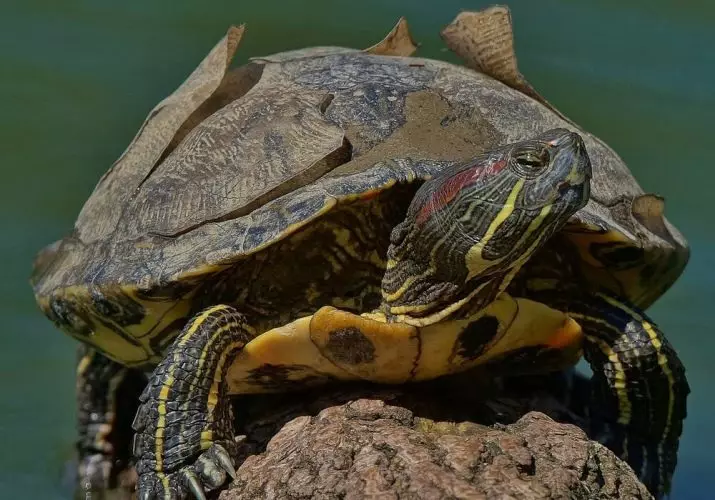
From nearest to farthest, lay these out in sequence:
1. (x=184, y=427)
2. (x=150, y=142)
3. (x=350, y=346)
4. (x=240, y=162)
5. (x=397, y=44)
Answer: (x=184, y=427), (x=350, y=346), (x=240, y=162), (x=150, y=142), (x=397, y=44)

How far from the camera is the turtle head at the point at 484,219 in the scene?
2543mm

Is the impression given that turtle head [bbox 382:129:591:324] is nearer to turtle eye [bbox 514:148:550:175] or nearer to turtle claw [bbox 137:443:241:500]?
turtle eye [bbox 514:148:550:175]

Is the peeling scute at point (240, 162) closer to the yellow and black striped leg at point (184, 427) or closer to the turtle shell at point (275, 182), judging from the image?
the turtle shell at point (275, 182)

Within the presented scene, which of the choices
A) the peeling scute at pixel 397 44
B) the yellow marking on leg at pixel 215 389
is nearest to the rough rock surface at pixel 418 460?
the yellow marking on leg at pixel 215 389

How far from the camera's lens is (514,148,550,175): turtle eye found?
100.0 inches

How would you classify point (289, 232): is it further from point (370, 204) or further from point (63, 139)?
point (63, 139)

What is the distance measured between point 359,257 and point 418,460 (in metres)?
0.80

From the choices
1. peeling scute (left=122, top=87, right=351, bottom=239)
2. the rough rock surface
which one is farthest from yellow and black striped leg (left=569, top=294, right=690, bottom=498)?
peeling scute (left=122, top=87, right=351, bottom=239)

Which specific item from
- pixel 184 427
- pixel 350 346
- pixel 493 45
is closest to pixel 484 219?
pixel 350 346

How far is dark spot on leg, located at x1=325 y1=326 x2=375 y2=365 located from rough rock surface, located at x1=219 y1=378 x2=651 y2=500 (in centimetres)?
12

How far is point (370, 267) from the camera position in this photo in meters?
2.98

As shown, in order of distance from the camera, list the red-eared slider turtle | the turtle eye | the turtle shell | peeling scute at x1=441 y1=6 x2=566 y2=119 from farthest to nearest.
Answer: peeling scute at x1=441 y1=6 x2=566 y2=119
the turtle shell
the red-eared slider turtle
the turtle eye

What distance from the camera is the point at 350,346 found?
2.79 metres

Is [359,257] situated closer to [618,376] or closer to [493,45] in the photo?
[618,376]
